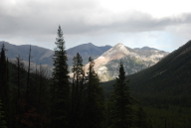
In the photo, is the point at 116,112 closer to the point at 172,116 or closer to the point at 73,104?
the point at 73,104

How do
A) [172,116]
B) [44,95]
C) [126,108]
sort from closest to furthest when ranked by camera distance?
[126,108], [44,95], [172,116]

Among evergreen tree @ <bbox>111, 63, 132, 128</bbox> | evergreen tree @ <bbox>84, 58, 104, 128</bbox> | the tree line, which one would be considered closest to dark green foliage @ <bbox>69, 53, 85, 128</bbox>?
the tree line

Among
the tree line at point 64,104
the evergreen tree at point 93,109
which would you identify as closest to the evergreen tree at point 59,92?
the tree line at point 64,104

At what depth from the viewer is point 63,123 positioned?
151 ft

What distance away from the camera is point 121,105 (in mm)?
34938

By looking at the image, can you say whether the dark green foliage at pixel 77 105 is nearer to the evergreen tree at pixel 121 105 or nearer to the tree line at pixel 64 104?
the tree line at pixel 64 104

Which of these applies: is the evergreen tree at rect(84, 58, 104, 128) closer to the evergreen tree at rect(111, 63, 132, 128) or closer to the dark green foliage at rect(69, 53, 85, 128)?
the dark green foliage at rect(69, 53, 85, 128)

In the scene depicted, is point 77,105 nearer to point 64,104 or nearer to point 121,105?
point 64,104

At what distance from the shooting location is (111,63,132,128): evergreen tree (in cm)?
3453

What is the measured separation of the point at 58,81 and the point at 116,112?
13.9 meters

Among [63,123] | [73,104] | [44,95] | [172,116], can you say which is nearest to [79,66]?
[73,104]

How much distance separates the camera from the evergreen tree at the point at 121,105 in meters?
34.5

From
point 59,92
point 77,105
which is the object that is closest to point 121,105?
point 59,92

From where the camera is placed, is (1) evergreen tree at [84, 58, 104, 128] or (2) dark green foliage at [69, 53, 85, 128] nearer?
(1) evergreen tree at [84, 58, 104, 128]
